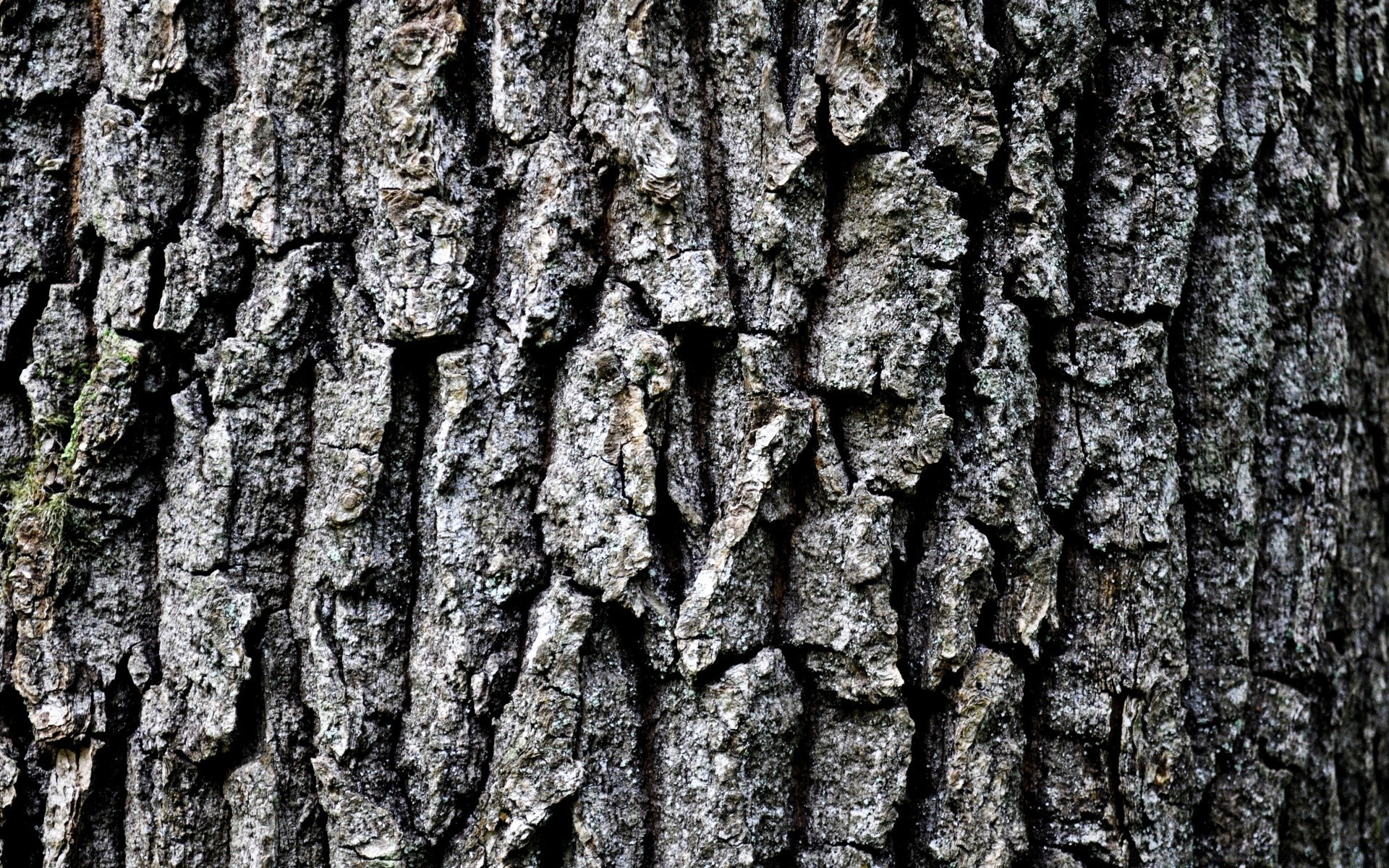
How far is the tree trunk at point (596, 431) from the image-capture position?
3.96ft

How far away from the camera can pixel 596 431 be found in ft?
3.95

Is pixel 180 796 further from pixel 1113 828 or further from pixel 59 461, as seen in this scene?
pixel 1113 828

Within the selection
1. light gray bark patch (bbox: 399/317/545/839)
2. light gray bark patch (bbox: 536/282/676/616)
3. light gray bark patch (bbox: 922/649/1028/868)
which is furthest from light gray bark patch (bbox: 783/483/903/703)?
light gray bark patch (bbox: 399/317/545/839)

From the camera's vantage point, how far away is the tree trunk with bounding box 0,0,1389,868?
1.21 m

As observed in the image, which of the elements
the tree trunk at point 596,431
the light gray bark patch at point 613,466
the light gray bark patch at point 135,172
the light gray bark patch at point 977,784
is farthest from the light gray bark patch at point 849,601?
the light gray bark patch at point 135,172

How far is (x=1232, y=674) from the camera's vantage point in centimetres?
140

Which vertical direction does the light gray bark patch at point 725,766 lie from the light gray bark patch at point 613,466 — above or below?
below

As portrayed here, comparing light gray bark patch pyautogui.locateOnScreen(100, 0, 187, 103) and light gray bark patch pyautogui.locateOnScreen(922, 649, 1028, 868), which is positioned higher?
light gray bark patch pyautogui.locateOnScreen(100, 0, 187, 103)

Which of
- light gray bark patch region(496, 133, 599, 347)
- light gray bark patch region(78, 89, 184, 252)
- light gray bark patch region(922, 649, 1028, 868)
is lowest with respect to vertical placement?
light gray bark patch region(922, 649, 1028, 868)

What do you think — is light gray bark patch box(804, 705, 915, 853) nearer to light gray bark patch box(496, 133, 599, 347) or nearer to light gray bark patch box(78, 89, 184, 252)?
light gray bark patch box(496, 133, 599, 347)

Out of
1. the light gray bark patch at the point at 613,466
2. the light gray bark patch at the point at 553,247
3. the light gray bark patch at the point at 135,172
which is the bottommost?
the light gray bark patch at the point at 613,466

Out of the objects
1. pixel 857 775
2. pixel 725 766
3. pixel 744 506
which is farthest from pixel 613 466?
pixel 857 775

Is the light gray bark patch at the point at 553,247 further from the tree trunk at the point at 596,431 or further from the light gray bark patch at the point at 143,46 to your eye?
the light gray bark patch at the point at 143,46

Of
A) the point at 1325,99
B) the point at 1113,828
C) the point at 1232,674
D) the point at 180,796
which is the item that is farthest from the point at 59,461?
the point at 1325,99
